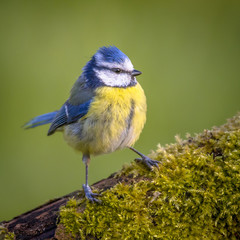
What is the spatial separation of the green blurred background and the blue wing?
37.4 inches

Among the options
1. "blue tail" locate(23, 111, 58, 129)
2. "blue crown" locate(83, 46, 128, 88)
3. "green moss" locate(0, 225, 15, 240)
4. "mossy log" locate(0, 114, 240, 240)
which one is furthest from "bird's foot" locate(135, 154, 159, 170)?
"blue tail" locate(23, 111, 58, 129)

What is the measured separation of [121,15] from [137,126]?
7.72ft

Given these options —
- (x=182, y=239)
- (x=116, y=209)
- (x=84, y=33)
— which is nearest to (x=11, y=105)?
(x=84, y=33)

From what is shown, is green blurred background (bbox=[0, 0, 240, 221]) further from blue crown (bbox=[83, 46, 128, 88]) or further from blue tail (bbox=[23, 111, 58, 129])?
blue crown (bbox=[83, 46, 128, 88])

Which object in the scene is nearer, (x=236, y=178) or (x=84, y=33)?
(x=236, y=178)

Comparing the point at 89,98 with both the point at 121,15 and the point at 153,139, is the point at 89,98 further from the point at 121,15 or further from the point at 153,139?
the point at 121,15

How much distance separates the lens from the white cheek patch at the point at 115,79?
2318mm

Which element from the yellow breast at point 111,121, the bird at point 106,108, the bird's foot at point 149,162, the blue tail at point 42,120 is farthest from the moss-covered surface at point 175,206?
the blue tail at point 42,120

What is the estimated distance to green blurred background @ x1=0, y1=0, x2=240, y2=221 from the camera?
356 centimetres

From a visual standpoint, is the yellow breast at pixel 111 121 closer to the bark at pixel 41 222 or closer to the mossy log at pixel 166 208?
the bark at pixel 41 222

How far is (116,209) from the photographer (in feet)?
5.38

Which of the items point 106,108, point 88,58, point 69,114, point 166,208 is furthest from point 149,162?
point 88,58

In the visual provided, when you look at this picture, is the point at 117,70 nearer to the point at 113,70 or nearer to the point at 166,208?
the point at 113,70

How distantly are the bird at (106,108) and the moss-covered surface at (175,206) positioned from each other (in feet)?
1.29
